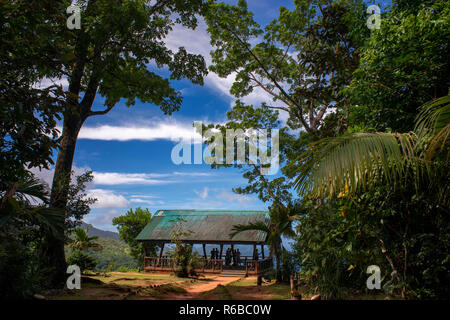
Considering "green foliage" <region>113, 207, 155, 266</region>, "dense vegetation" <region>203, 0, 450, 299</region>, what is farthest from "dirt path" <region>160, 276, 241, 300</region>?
"green foliage" <region>113, 207, 155, 266</region>

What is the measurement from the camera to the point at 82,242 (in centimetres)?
1394

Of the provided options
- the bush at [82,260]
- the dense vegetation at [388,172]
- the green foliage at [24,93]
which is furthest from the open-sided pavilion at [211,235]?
the green foliage at [24,93]

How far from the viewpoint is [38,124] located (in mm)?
6371

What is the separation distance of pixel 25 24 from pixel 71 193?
5.65 m

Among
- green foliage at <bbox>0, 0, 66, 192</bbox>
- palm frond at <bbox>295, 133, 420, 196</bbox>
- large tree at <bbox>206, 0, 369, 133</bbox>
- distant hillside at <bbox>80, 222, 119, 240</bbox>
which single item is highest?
large tree at <bbox>206, 0, 369, 133</bbox>

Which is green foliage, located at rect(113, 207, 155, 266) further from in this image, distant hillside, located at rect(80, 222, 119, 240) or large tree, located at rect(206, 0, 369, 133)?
large tree, located at rect(206, 0, 369, 133)

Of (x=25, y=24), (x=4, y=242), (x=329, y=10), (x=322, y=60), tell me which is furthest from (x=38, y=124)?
(x=329, y=10)

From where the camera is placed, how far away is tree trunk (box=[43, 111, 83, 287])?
905cm

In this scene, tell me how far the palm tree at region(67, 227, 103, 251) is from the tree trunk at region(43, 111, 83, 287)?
15.5 ft

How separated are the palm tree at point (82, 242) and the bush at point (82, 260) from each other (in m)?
0.59

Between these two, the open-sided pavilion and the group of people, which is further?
the group of people

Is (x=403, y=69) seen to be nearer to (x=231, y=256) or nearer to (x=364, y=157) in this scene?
(x=364, y=157)

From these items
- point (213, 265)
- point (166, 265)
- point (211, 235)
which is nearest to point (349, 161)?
point (213, 265)
